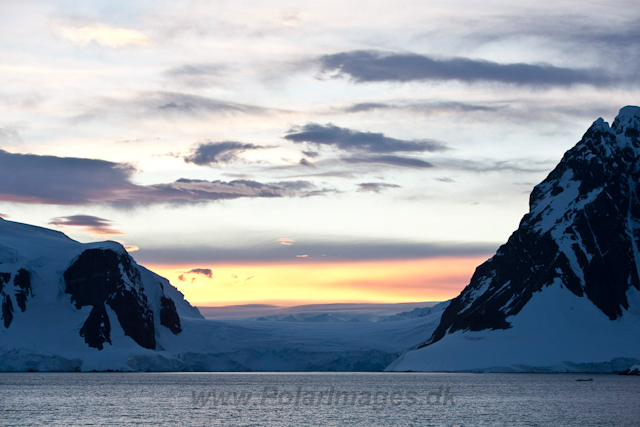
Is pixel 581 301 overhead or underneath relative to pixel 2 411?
overhead

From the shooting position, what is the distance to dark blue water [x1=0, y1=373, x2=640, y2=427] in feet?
281

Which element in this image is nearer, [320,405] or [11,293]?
[320,405]

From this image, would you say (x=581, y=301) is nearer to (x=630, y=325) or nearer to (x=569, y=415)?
(x=630, y=325)

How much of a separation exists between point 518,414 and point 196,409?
128 ft

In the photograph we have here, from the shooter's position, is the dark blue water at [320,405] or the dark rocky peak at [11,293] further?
the dark rocky peak at [11,293]

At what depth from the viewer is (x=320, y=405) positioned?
104375mm

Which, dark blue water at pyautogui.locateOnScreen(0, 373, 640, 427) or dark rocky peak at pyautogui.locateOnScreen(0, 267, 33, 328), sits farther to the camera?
dark rocky peak at pyautogui.locateOnScreen(0, 267, 33, 328)

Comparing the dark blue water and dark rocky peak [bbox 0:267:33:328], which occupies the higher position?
dark rocky peak [bbox 0:267:33:328]

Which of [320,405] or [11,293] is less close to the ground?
[11,293]

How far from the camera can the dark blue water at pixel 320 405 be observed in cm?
8575

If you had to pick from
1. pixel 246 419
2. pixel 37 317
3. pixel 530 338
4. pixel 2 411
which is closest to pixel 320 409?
pixel 246 419

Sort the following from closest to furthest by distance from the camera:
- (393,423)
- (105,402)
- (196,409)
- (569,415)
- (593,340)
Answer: (393,423)
(569,415)
(196,409)
(105,402)
(593,340)

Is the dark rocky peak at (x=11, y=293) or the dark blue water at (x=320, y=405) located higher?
the dark rocky peak at (x=11, y=293)

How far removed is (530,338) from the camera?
606ft
